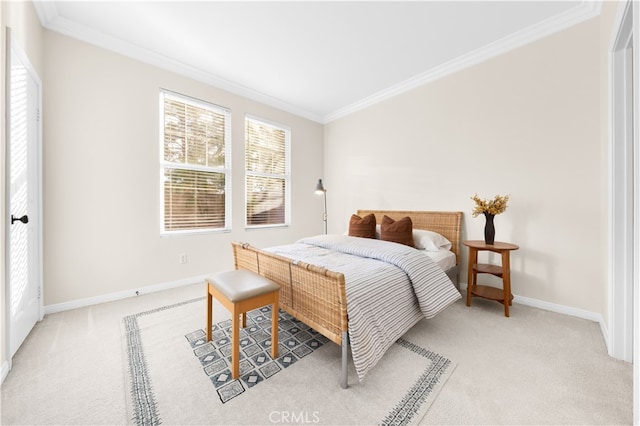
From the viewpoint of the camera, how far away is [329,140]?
4.53m

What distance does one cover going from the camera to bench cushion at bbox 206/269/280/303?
1.48m

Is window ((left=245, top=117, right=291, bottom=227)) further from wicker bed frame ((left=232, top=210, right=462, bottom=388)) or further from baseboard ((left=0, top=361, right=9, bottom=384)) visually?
baseboard ((left=0, top=361, right=9, bottom=384))

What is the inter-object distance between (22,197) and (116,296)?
127 centimetres

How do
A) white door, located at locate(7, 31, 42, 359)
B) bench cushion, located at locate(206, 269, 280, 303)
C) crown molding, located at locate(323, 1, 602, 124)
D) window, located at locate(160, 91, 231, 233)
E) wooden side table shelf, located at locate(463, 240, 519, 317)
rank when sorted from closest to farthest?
bench cushion, located at locate(206, 269, 280, 303), white door, located at locate(7, 31, 42, 359), crown molding, located at locate(323, 1, 602, 124), wooden side table shelf, located at locate(463, 240, 519, 317), window, located at locate(160, 91, 231, 233)

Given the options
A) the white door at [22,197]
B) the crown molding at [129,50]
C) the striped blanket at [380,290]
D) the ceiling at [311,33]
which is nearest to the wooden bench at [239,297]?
the striped blanket at [380,290]

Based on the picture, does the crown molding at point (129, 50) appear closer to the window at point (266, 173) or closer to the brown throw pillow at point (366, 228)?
the window at point (266, 173)

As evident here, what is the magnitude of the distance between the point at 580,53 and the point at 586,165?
3.30 ft

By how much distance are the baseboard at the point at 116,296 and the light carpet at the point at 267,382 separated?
33.0 inches

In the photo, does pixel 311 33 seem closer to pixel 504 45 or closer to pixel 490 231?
pixel 504 45

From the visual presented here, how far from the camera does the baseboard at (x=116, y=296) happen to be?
7.50 feet

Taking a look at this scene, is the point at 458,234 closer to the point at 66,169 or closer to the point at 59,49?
the point at 66,169

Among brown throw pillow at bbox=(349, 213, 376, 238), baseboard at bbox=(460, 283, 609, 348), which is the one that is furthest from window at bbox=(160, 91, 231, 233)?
baseboard at bbox=(460, 283, 609, 348)

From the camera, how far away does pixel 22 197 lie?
1808mm

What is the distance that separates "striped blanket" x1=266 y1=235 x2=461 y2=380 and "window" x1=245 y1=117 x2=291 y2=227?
158 cm
